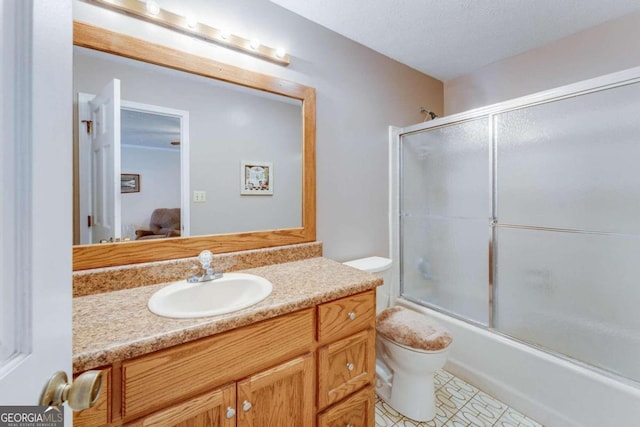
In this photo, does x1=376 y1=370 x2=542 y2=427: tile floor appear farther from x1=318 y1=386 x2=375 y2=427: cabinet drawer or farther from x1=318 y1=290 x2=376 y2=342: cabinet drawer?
x1=318 y1=290 x2=376 y2=342: cabinet drawer

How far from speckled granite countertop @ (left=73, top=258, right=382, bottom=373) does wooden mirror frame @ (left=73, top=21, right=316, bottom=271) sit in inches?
5.6

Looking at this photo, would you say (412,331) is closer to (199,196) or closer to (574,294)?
(574,294)

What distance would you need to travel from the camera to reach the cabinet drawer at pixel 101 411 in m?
0.64

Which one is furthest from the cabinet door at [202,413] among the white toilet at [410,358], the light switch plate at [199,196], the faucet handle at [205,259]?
the white toilet at [410,358]

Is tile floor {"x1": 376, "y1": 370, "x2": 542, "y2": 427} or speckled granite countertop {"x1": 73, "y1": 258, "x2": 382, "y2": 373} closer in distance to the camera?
speckled granite countertop {"x1": 73, "y1": 258, "x2": 382, "y2": 373}

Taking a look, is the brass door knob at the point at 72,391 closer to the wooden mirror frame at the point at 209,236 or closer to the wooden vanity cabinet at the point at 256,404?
the wooden vanity cabinet at the point at 256,404

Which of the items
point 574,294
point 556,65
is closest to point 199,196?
point 574,294

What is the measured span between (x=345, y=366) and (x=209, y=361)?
57cm

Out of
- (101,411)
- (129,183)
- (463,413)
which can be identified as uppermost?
(129,183)

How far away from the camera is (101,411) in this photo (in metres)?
0.66

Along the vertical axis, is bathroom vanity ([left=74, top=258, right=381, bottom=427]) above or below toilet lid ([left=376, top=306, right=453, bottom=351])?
above

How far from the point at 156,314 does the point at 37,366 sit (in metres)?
0.47

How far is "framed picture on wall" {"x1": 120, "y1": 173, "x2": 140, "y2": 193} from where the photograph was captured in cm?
112

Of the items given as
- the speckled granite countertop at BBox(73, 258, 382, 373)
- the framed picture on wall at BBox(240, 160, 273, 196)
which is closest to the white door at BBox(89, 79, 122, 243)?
the speckled granite countertop at BBox(73, 258, 382, 373)
